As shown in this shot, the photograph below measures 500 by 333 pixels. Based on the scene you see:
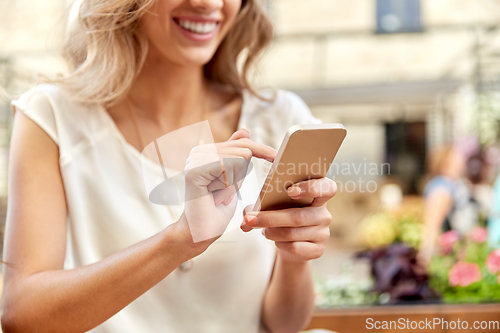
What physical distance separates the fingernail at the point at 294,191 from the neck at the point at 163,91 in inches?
7.8

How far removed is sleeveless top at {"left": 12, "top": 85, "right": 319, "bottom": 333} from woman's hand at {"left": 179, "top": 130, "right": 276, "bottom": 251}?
0.10m

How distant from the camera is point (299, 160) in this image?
34 centimetres

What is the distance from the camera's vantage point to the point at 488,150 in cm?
160

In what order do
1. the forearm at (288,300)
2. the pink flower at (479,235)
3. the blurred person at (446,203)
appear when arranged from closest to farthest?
1. the forearm at (288,300)
2. the pink flower at (479,235)
3. the blurred person at (446,203)

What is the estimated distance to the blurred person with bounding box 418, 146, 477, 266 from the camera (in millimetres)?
1233

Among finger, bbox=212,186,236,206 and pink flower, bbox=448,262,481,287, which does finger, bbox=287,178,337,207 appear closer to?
finger, bbox=212,186,236,206

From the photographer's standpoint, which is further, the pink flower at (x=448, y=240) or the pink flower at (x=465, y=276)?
the pink flower at (x=448, y=240)

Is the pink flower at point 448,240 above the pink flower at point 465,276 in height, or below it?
below

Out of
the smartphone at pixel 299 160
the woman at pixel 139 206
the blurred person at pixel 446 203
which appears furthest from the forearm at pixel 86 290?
the blurred person at pixel 446 203

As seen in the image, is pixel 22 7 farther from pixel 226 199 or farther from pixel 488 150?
pixel 488 150

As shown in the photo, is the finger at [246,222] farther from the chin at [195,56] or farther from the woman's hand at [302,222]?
the chin at [195,56]

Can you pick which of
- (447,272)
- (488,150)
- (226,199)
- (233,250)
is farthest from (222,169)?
(488,150)

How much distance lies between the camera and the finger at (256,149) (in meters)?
0.37

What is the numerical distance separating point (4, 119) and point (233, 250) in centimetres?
35
